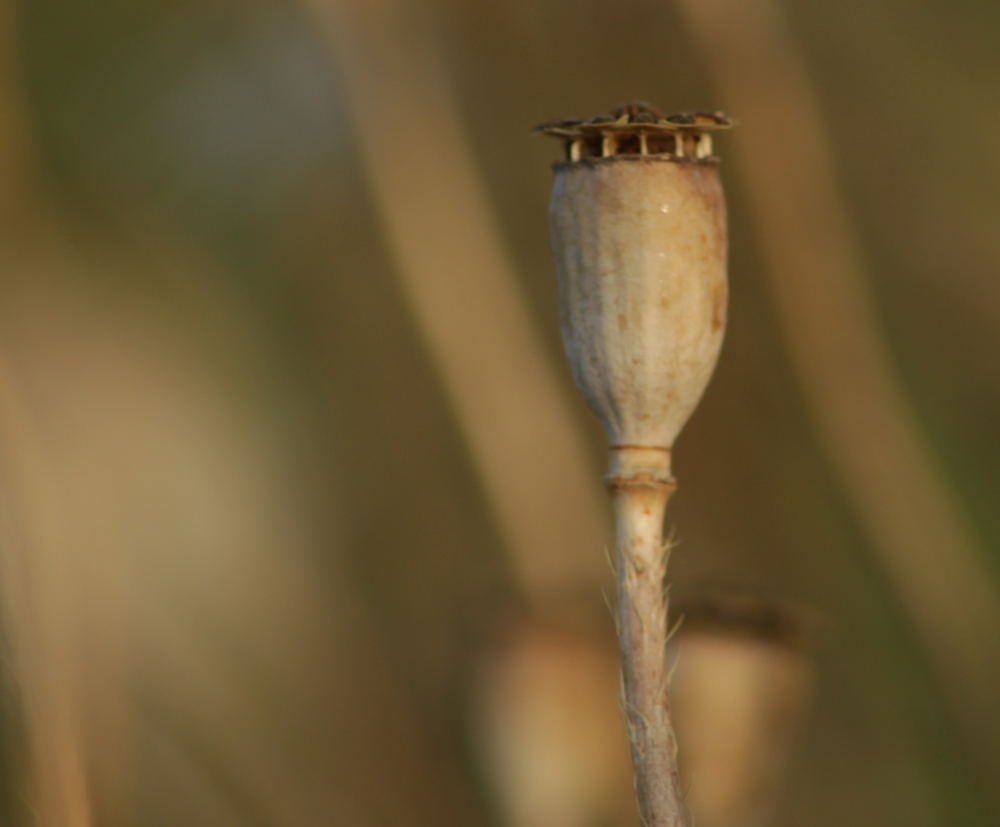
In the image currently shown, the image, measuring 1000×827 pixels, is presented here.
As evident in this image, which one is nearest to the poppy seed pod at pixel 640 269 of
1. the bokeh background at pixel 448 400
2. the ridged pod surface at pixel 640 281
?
the ridged pod surface at pixel 640 281

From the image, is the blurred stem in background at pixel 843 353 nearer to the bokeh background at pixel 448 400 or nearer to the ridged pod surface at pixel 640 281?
the bokeh background at pixel 448 400

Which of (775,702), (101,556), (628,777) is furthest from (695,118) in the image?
(101,556)

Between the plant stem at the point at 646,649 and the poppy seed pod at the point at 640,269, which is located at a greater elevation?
the poppy seed pod at the point at 640,269

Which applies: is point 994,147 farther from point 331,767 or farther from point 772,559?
point 331,767

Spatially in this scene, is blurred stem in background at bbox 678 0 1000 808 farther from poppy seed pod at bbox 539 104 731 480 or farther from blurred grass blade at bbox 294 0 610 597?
poppy seed pod at bbox 539 104 731 480

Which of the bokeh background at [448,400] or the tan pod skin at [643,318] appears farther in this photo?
the bokeh background at [448,400]

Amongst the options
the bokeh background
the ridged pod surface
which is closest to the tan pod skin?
the ridged pod surface
